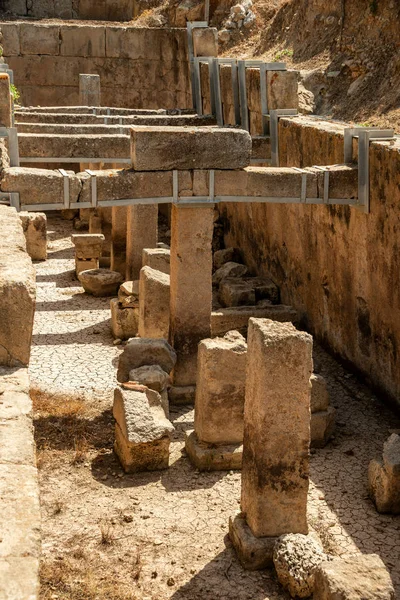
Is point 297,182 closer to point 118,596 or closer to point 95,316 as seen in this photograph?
point 95,316

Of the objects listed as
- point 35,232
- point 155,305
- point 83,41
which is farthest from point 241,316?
point 83,41

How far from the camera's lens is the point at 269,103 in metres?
14.7

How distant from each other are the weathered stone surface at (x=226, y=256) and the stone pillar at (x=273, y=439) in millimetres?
9255

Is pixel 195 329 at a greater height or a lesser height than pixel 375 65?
lesser

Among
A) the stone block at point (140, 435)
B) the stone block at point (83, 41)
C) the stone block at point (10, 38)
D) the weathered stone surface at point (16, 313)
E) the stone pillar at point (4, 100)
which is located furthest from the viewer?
the stone block at point (83, 41)

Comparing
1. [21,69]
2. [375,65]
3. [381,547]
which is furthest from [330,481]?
[21,69]

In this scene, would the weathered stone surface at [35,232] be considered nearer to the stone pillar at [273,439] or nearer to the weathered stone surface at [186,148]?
the weathered stone surface at [186,148]

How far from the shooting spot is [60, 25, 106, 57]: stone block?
73.4ft

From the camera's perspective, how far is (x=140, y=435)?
893 centimetres

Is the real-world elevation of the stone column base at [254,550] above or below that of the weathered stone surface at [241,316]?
below

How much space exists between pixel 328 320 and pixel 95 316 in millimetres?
3734

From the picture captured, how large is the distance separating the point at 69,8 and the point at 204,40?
28.8ft

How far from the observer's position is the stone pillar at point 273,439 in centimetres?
717

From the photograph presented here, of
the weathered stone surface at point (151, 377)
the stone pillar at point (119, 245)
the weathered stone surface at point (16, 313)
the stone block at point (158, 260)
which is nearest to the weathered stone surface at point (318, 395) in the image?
the weathered stone surface at point (151, 377)
